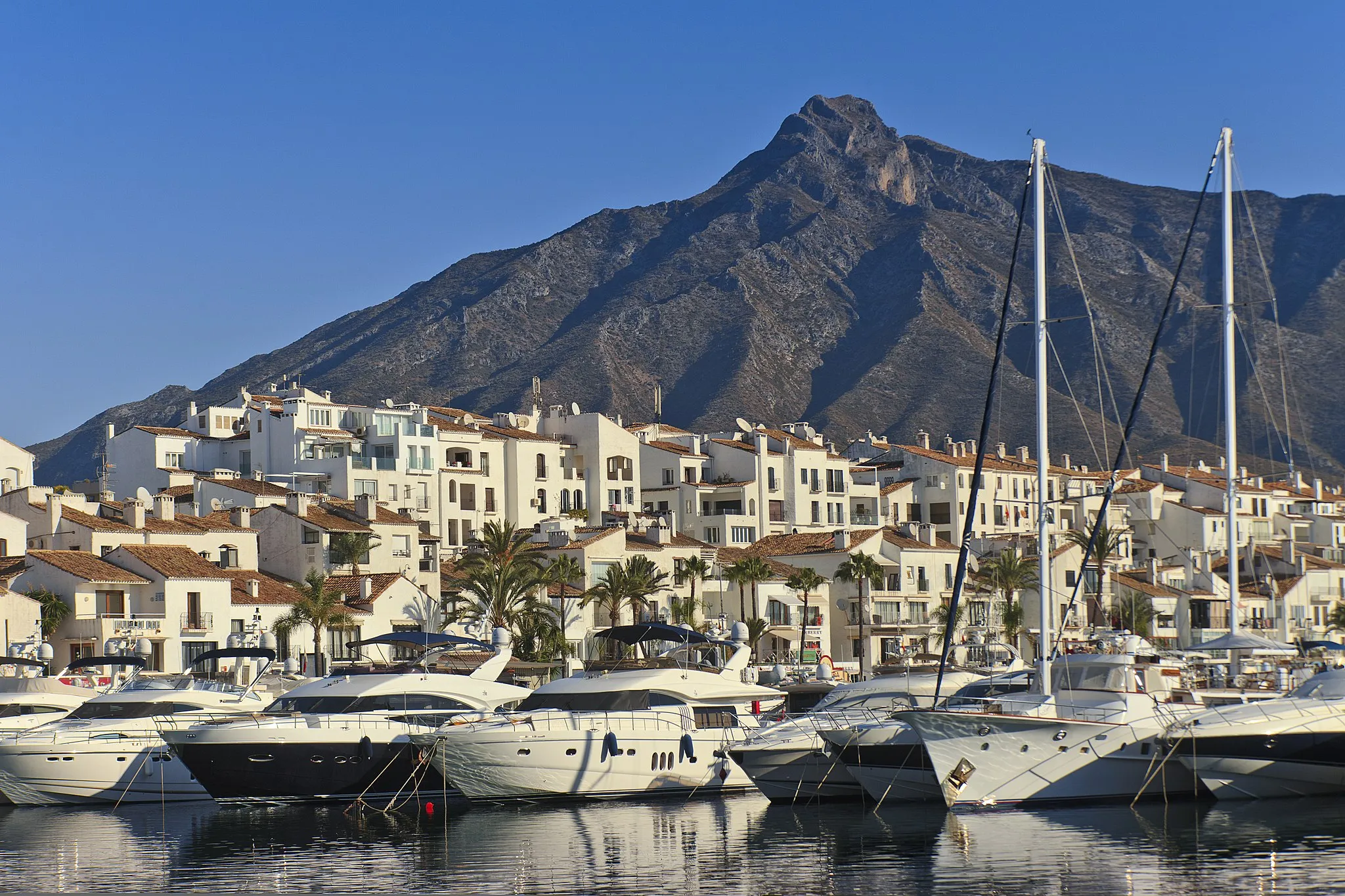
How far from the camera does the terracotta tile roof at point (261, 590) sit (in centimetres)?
7625

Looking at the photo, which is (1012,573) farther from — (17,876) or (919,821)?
(17,876)

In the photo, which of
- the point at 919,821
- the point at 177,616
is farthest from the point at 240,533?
the point at 919,821

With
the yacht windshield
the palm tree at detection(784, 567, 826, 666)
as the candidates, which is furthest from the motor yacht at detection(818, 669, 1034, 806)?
the palm tree at detection(784, 567, 826, 666)

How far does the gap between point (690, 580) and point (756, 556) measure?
6.74 metres

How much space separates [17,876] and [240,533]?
4930 centimetres

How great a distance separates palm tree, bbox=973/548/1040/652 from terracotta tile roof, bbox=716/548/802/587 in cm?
1150

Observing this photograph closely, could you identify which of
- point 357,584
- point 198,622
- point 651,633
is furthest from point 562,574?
point 651,633

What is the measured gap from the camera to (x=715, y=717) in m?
47.1

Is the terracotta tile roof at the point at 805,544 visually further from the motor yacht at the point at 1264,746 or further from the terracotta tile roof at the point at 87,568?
the motor yacht at the point at 1264,746

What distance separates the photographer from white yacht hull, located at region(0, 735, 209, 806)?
45938 millimetres

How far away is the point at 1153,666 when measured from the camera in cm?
4425

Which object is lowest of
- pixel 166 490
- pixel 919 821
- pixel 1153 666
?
pixel 919 821

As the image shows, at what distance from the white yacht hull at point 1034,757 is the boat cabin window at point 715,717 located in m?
7.28

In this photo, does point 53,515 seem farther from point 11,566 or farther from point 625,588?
point 625,588
